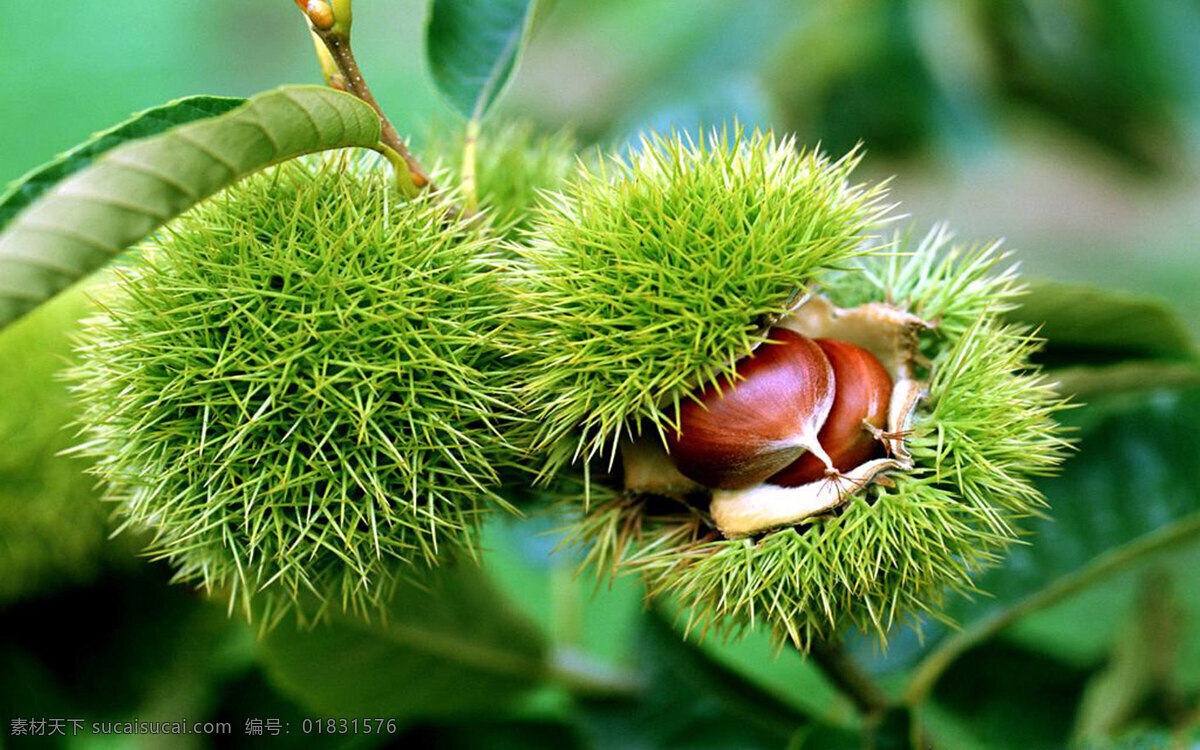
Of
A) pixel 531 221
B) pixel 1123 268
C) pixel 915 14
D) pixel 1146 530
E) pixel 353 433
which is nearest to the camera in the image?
pixel 353 433

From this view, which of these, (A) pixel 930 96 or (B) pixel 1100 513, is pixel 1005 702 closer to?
(B) pixel 1100 513

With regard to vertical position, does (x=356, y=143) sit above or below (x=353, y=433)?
above

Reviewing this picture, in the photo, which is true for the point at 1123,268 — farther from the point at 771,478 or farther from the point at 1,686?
the point at 1,686

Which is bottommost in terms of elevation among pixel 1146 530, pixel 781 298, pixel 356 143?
pixel 1146 530

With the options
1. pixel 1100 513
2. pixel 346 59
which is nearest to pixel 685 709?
pixel 1100 513

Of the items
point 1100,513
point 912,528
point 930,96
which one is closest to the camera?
point 912,528

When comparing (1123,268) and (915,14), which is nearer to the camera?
(915,14)

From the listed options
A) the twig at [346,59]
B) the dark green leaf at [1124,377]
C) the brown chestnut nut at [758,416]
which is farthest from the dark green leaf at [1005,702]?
the twig at [346,59]

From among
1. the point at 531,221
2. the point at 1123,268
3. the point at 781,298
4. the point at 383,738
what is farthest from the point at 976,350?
the point at 1123,268
